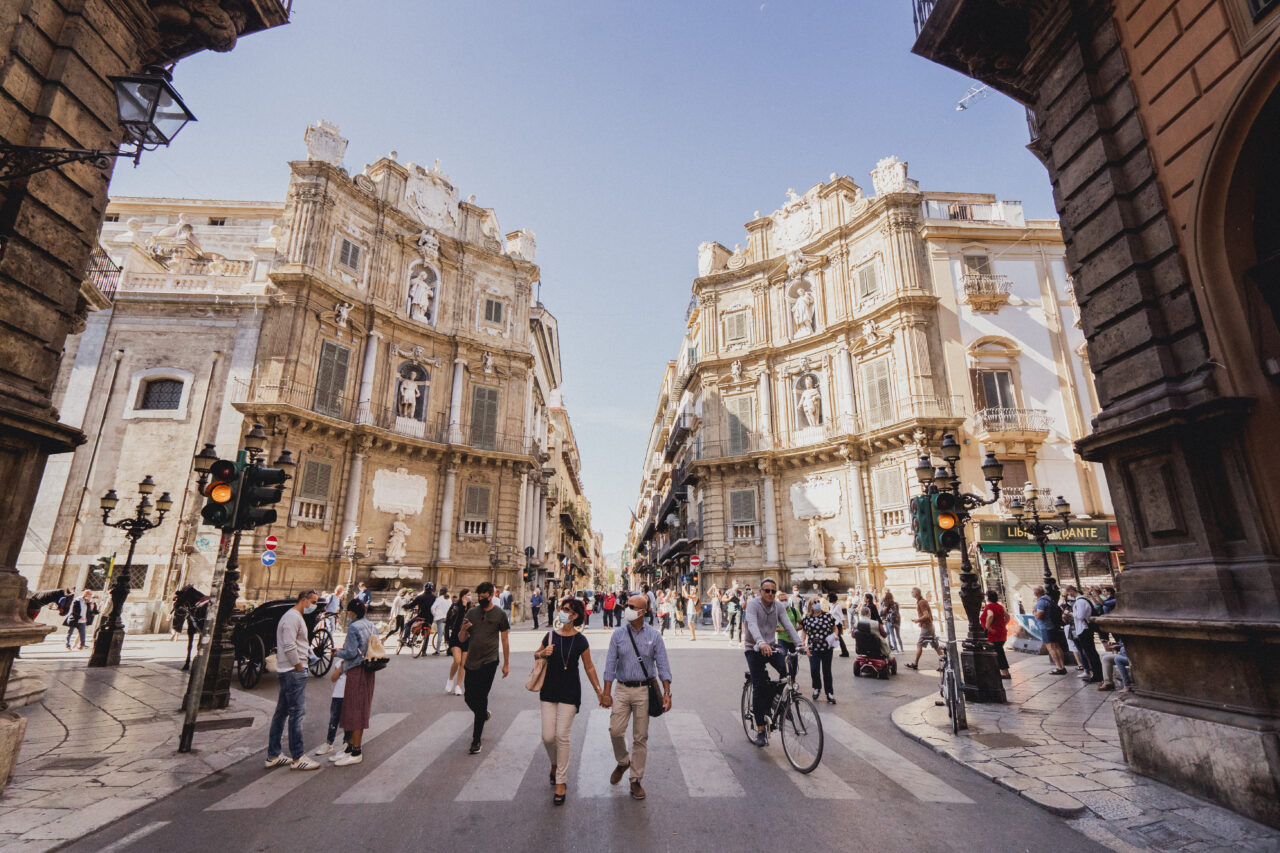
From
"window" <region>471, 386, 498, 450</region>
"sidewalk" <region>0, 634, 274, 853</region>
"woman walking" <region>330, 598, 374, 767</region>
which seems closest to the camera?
"sidewalk" <region>0, 634, 274, 853</region>

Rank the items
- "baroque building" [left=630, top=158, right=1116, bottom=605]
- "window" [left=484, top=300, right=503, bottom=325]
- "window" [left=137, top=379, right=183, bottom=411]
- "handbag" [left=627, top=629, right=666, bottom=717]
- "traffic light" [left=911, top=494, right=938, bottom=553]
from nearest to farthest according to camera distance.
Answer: "handbag" [left=627, top=629, right=666, bottom=717] → "traffic light" [left=911, top=494, right=938, bottom=553] → "window" [left=137, top=379, right=183, bottom=411] → "baroque building" [left=630, top=158, right=1116, bottom=605] → "window" [left=484, top=300, right=503, bottom=325]

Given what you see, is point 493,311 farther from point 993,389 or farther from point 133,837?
point 133,837

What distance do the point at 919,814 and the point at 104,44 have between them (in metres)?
10.6

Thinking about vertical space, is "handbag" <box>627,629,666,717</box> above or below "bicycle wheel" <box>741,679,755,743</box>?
above

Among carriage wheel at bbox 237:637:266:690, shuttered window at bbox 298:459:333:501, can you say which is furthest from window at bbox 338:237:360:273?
carriage wheel at bbox 237:637:266:690

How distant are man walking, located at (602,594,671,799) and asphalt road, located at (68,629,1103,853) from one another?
0.33 metres

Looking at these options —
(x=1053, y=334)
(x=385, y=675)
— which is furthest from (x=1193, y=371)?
(x=1053, y=334)

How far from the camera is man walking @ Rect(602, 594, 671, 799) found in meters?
5.07

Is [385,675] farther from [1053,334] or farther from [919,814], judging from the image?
[1053,334]

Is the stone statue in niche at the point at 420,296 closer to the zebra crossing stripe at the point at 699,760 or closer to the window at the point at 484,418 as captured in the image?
the window at the point at 484,418

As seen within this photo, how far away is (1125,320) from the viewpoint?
5895 millimetres

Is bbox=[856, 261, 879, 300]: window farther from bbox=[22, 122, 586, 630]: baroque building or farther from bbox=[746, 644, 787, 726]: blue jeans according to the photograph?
bbox=[746, 644, 787, 726]: blue jeans

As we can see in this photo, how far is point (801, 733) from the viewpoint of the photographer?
5.65 metres

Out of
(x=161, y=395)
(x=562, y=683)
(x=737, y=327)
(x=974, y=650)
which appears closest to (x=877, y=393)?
(x=737, y=327)
